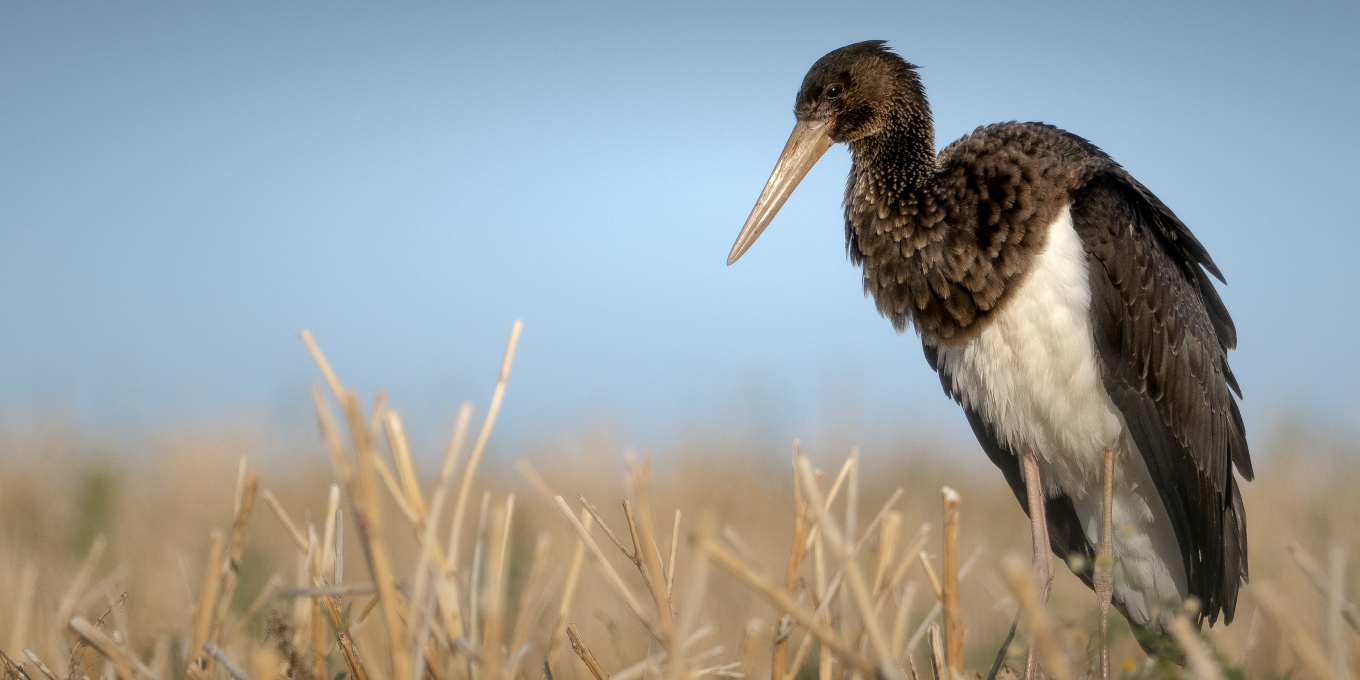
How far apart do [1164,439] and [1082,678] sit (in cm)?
81

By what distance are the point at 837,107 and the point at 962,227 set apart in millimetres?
796

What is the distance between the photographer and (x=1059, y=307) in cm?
297

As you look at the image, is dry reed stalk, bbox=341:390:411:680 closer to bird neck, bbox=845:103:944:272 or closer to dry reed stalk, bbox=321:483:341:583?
dry reed stalk, bbox=321:483:341:583

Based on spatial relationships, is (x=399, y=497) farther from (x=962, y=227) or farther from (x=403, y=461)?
(x=962, y=227)

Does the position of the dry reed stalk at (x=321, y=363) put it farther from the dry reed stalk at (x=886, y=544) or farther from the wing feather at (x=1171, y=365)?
the wing feather at (x=1171, y=365)

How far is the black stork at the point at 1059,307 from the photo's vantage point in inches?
116

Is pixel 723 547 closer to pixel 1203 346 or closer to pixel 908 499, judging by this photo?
pixel 1203 346

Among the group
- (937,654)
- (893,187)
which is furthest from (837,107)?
(937,654)

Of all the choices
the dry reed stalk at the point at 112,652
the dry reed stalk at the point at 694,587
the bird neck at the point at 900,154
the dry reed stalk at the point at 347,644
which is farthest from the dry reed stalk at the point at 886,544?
the bird neck at the point at 900,154

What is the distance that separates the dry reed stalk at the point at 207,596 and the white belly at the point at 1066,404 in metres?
2.30

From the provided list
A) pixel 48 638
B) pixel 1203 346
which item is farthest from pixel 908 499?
pixel 48 638

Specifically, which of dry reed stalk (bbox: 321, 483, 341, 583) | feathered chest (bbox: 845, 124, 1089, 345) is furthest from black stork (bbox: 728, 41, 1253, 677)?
dry reed stalk (bbox: 321, 483, 341, 583)

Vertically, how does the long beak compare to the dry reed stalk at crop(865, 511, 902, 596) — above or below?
above

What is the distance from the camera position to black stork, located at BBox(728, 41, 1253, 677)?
2.95 m
